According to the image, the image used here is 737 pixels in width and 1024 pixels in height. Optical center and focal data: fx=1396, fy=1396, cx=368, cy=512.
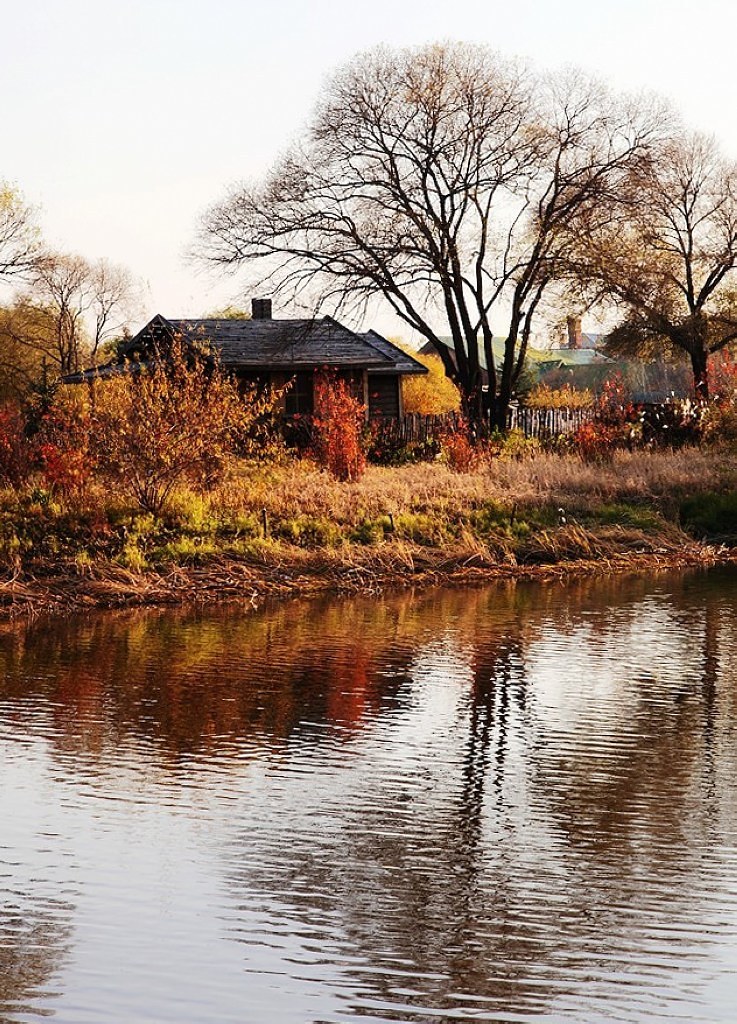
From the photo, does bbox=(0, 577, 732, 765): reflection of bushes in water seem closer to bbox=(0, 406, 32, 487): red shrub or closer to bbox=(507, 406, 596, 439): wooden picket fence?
bbox=(0, 406, 32, 487): red shrub

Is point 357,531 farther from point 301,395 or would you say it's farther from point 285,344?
point 301,395

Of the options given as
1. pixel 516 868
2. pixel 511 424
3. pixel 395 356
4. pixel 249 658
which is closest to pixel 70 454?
pixel 249 658

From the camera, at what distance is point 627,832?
8617 millimetres

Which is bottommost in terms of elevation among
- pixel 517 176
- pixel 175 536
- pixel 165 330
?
pixel 175 536

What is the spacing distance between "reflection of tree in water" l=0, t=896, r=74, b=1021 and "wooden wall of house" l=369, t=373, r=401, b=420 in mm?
38939

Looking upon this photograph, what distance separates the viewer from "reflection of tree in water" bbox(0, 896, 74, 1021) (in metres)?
6.13

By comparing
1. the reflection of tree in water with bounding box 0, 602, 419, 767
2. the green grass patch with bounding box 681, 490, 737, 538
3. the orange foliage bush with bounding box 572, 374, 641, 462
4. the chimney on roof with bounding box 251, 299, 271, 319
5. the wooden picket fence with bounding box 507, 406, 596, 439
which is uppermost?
the chimney on roof with bounding box 251, 299, 271, 319

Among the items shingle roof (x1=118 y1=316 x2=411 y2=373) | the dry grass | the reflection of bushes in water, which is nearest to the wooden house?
shingle roof (x1=118 y1=316 x2=411 y2=373)

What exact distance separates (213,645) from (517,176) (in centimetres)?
2856

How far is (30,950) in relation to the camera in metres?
6.68

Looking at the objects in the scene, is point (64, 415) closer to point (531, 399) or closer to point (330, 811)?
point (330, 811)

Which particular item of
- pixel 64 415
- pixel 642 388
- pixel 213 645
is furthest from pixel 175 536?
pixel 642 388

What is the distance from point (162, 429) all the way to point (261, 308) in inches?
1038

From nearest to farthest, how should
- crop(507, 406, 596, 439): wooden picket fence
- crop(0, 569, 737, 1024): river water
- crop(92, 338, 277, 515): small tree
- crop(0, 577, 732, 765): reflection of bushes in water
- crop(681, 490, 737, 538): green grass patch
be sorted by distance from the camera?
crop(0, 569, 737, 1024): river water
crop(0, 577, 732, 765): reflection of bushes in water
crop(92, 338, 277, 515): small tree
crop(681, 490, 737, 538): green grass patch
crop(507, 406, 596, 439): wooden picket fence
